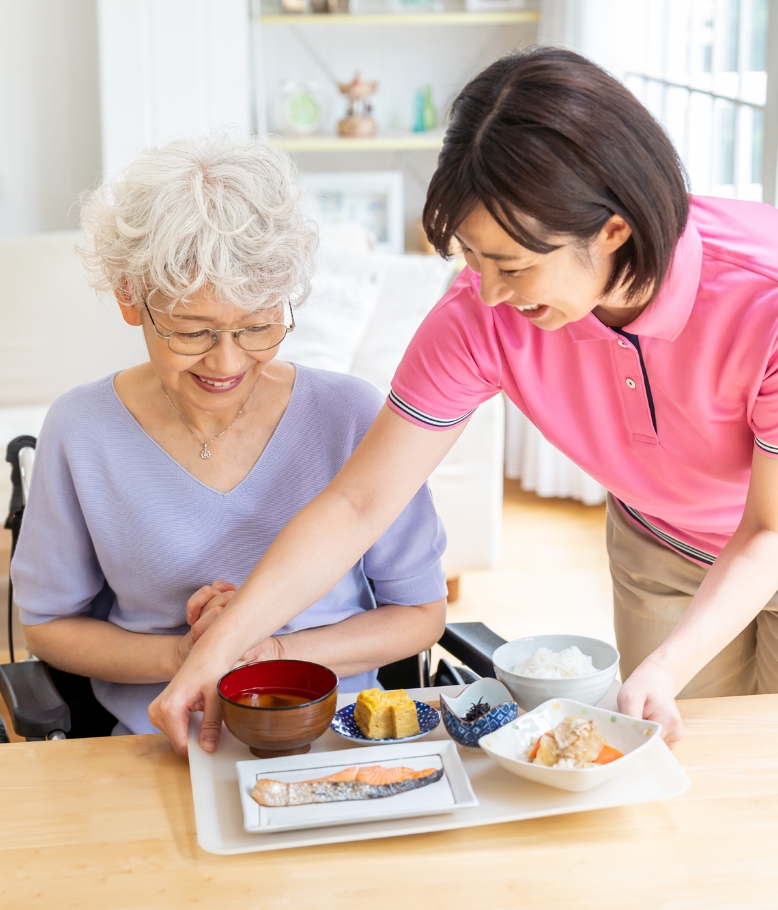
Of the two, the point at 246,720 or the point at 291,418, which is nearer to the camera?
the point at 246,720

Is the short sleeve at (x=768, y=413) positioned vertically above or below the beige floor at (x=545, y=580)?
above

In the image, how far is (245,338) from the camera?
1.30m

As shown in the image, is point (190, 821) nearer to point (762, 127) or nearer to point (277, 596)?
point (277, 596)

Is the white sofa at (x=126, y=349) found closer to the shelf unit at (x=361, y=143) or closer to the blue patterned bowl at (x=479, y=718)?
the shelf unit at (x=361, y=143)

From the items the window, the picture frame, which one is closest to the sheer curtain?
the picture frame

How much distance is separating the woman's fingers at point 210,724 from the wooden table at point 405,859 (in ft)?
0.14

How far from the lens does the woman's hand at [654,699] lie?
1.00m

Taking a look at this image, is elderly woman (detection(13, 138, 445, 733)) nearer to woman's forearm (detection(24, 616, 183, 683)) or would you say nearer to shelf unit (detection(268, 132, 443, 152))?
woman's forearm (detection(24, 616, 183, 683))

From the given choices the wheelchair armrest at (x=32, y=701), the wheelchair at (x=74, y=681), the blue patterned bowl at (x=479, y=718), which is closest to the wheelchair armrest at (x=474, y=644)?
the wheelchair at (x=74, y=681)

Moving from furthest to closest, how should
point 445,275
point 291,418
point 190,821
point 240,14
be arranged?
point 240,14 → point 445,275 → point 291,418 → point 190,821

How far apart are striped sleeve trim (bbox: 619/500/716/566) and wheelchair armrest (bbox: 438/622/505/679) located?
1.12ft

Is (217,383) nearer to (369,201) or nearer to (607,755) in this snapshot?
(607,755)

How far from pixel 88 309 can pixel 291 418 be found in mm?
1893

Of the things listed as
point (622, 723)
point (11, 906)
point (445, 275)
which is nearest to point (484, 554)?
point (445, 275)
